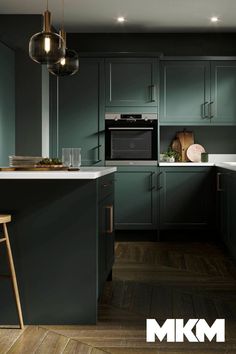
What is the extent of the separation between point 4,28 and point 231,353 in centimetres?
467

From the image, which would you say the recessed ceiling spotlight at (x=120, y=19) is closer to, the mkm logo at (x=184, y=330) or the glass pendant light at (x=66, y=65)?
the glass pendant light at (x=66, y=65)

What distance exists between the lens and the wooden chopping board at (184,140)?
24.0 ft

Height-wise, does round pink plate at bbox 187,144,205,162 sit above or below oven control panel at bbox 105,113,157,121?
below

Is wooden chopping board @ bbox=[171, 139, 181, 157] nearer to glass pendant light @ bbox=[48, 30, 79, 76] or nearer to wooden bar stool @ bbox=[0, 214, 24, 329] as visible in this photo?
glass pendant light @ bbox=[48, 30, 79, 76]

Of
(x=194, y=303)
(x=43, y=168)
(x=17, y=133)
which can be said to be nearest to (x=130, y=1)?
(x=17, y=133)

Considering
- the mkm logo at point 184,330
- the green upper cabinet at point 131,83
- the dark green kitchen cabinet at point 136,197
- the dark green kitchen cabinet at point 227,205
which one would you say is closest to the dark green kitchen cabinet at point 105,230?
the mkm logo at point 184,330

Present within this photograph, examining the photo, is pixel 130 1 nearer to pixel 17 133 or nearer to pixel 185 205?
pixel 17 133

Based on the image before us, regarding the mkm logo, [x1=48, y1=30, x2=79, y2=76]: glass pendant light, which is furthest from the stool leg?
[x1=48, y1=30, x2=79, y2=76]: glass pendant light

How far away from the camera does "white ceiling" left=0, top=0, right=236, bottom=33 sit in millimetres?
5961

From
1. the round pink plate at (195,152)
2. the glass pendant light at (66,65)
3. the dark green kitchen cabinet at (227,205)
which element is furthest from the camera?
the round pink plate at (195,152)

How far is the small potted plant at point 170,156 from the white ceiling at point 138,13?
145cm

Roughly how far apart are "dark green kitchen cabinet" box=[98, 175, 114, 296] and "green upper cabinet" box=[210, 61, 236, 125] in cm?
279

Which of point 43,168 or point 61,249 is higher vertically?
point 43,168

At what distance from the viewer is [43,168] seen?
3.72 m
